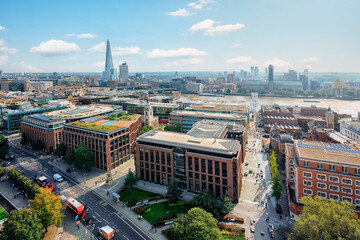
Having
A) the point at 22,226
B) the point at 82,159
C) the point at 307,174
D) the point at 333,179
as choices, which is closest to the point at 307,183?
the point at 307,174

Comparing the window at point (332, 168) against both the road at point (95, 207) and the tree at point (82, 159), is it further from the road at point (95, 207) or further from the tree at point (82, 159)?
the tree at point (82, 159)

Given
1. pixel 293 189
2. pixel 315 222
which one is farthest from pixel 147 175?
pixel 315 222

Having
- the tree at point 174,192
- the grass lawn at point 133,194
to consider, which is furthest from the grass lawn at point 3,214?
the tree at point 174,192

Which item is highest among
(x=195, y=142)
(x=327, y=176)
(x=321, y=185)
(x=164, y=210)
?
(x=195, y=142)

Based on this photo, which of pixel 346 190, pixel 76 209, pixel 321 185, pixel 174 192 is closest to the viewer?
pixel 346 190

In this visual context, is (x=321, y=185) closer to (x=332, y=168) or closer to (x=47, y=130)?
(x=332, y=168)

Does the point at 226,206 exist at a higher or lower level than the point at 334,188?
lower
